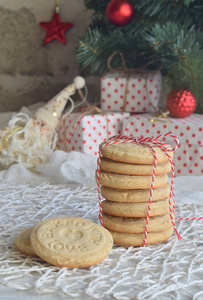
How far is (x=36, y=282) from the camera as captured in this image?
2.49 ft

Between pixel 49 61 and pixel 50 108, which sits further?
pixel 49 61

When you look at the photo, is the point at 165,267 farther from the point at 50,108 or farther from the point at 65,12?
the point at 65,12

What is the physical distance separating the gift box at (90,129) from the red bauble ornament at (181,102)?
23 cm

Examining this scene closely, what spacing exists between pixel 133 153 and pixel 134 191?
9 cm

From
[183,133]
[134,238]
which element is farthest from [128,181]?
[183,133]

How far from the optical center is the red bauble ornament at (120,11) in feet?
6.13

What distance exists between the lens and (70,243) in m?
0.84

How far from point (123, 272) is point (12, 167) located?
0.90 meters

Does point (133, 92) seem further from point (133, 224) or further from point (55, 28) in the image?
point (133, 224)

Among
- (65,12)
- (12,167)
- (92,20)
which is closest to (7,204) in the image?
(12,167)

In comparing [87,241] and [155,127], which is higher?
[155,127]

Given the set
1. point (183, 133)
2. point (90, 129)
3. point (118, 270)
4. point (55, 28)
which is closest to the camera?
point (118, 270)

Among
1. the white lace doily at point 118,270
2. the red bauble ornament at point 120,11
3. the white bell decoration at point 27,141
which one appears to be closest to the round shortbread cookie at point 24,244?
the white lace doily at point 118,270

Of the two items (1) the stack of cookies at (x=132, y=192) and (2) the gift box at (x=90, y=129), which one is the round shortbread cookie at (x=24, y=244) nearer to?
(1) the stack of cookies at (x=132, y=192)
